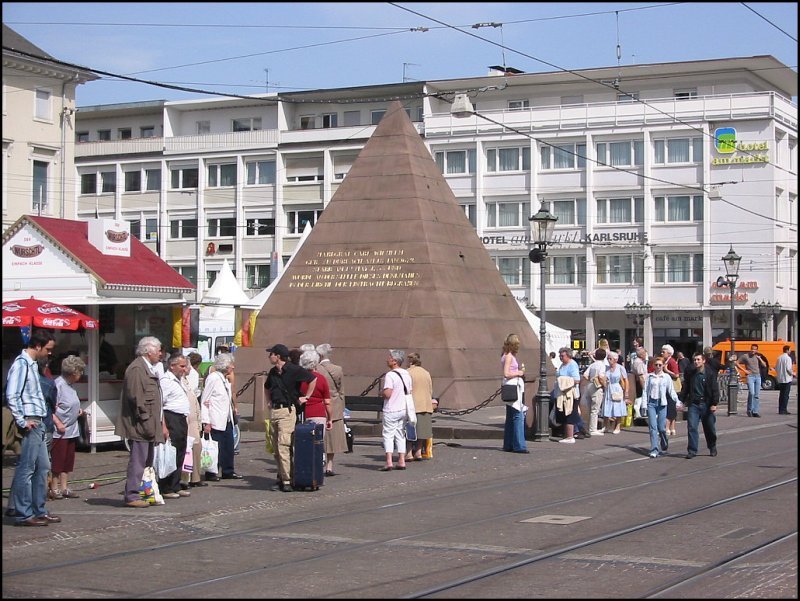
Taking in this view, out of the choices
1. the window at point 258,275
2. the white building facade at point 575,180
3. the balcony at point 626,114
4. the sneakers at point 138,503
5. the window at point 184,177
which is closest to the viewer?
the sneakers at point 138,503

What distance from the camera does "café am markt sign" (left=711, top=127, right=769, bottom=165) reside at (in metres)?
58.5

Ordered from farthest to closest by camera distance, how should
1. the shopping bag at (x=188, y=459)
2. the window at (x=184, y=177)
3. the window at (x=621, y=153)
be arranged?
the window at (x=184, y=177), the window at (x=621, y=153), the shopping bag at (x=188, y=459)

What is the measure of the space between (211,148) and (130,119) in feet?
25.2

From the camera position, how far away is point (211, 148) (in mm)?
71125

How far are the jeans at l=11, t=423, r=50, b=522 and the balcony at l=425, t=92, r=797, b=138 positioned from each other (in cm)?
4908

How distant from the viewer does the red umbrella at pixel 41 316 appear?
15.5 meters

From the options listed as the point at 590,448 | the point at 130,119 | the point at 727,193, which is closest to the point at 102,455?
the point at 590,448

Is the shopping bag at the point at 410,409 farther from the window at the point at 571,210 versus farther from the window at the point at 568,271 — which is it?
the window at the point at 568,271

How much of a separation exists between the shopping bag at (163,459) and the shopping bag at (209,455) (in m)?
1.63

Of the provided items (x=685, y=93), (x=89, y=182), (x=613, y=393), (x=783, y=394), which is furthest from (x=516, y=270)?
(x=613, y=393)

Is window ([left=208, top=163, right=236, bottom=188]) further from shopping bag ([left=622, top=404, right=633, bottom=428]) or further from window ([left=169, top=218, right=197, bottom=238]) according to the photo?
shopping bag ([left=622, top=404, right=633, bottom=428])

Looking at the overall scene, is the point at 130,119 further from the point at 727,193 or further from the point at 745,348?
the point at 745,348

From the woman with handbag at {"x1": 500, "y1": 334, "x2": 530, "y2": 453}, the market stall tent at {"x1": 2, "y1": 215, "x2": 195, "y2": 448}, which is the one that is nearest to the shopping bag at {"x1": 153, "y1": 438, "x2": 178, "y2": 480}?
the market stall tent at {"x1": 2, "y1": 215, "x2": 195, "y2": 448}

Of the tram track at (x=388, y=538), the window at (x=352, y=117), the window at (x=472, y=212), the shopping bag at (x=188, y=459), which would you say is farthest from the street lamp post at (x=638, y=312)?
the shopping bag at (x=188, y=459)
